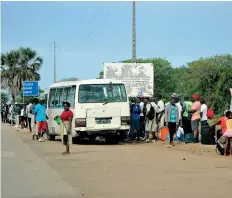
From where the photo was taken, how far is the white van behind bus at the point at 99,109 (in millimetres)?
19062

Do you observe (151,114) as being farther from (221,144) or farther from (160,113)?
(221,144)

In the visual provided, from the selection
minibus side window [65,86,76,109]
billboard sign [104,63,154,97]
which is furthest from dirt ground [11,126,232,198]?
billboard sign [104,63,154,97]

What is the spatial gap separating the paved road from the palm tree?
50.9 m

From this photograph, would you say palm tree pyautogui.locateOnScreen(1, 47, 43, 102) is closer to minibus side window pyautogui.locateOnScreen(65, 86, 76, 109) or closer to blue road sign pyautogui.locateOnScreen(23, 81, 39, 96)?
blue road sign pyautogui.locateOnScreen(23, 81, 39, 96)

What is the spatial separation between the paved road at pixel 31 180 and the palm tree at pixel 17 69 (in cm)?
5087

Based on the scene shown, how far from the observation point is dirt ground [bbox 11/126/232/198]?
29.1 feet

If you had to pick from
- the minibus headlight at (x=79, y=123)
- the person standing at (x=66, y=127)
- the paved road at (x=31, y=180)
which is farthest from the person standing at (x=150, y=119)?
the paved road at (x=31, y=180)

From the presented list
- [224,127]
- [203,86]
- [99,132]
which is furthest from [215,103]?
[224,127]

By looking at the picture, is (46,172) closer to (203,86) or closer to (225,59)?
(203,86)

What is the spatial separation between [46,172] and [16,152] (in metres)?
5.20

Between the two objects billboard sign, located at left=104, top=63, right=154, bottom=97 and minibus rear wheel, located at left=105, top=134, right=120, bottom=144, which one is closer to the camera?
minibus rear wheel, located at left=105, top=134, right=120, bottom=144

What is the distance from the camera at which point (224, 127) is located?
1484cm

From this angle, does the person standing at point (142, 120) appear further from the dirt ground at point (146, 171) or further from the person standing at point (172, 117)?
the dirt ground at point (146, 171)

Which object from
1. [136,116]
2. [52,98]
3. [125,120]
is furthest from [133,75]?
[125,120]
